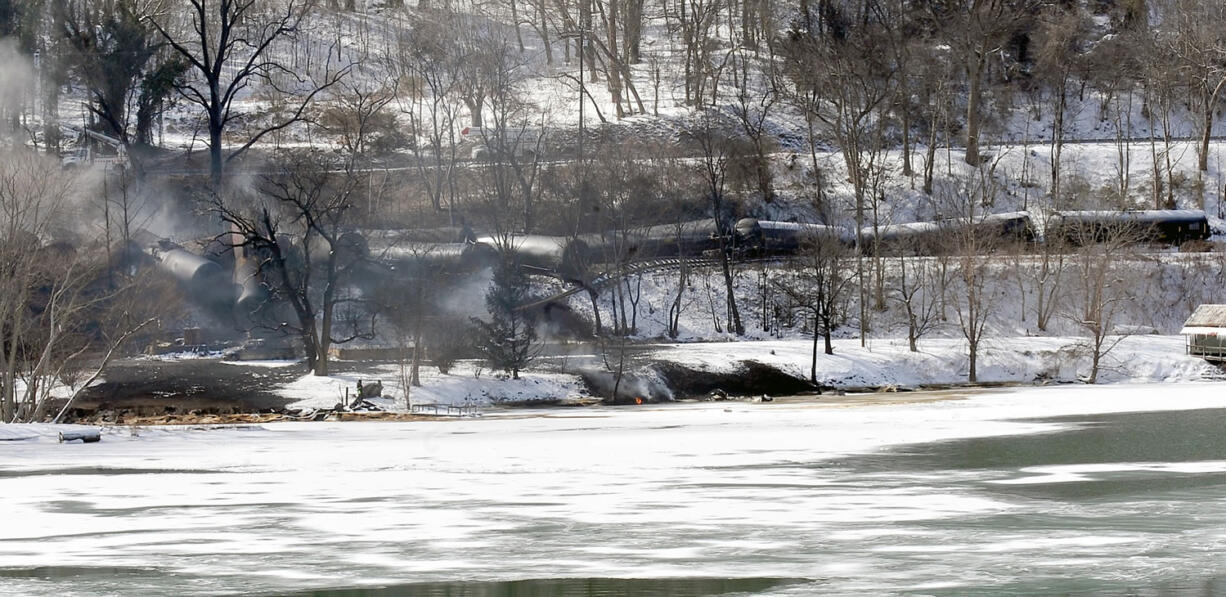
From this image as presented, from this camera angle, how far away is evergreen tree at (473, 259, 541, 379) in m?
50.0

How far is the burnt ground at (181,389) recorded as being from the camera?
143ft

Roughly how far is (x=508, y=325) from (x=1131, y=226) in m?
30.5

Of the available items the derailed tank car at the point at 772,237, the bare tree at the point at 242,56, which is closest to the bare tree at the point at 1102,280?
the derailed tank car at the point at 772,237

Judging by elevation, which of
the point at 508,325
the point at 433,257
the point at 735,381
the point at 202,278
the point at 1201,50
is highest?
the point at 1201,50

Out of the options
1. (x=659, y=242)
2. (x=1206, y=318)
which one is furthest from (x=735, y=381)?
(x=1206, y=318)

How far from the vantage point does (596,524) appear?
2056cm

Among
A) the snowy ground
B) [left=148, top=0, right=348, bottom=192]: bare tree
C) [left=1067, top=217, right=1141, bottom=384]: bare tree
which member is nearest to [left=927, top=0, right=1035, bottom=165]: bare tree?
[left=1067, top=217, right=1141, bottom=384]: bare tree

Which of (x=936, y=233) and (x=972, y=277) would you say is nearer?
(x=972, y=277)

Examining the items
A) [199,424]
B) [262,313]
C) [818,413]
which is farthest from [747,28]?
[199,424]

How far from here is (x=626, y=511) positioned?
21750 mm

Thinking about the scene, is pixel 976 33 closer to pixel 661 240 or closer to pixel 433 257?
pixel 661 240

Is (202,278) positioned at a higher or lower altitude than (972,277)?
higher

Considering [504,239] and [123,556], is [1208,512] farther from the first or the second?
[504,239]

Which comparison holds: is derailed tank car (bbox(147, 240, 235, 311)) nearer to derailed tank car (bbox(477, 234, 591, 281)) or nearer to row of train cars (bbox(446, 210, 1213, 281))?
derailed tank car (bbox(477, 234, 591, 281))
